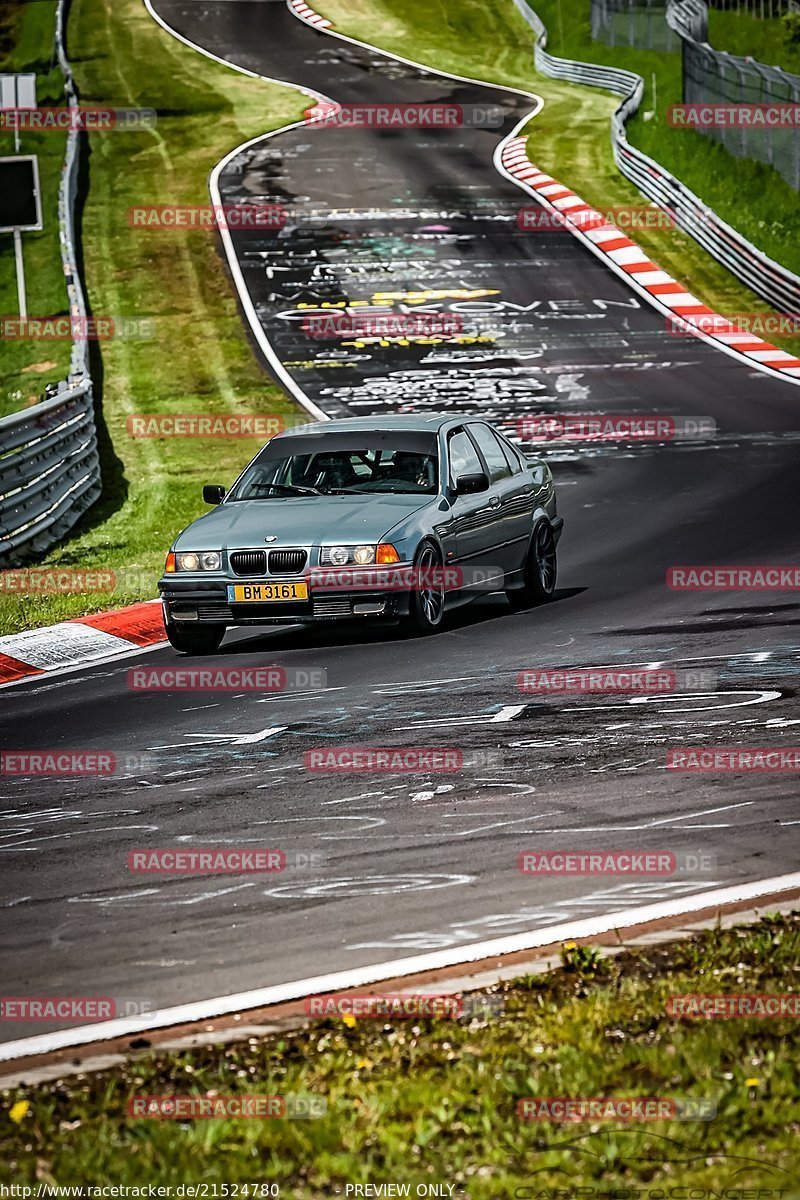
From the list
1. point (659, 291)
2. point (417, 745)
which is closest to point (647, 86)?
point (659, 291)

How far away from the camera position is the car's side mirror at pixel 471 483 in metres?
12.5

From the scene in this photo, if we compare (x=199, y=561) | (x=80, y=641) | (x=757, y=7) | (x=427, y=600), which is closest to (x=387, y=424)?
(x=427, y=600)

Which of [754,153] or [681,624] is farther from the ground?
[754,153]

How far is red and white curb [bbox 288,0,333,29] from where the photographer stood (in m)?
58.5

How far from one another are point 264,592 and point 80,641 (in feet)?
6.28

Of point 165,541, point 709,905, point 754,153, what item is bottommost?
point 165,541

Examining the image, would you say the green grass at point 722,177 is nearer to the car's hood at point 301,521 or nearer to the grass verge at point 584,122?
the grass verge at point 584,122

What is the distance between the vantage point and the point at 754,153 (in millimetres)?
35594

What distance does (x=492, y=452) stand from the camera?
45.5ft

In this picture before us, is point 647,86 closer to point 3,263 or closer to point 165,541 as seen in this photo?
point 3,263

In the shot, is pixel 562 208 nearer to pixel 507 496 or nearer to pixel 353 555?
pixel 507 496

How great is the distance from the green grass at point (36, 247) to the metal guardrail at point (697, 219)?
12.0m

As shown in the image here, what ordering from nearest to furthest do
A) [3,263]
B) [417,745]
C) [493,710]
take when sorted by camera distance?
[417,745] → [493,710] → [3,263]

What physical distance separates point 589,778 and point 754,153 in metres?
29.9
